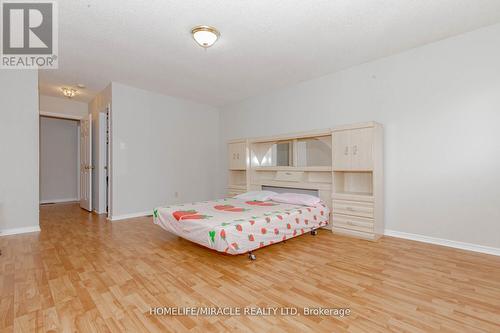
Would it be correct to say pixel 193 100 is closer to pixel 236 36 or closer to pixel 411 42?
pixel 236 36

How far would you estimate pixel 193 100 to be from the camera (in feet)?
19.1

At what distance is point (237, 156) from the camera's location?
5.17 m

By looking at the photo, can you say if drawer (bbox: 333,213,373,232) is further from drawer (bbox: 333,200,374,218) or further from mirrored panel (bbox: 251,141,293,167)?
mirrored panel (bbox: 251,141,293,167)

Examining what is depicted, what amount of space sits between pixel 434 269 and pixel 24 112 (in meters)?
5.82

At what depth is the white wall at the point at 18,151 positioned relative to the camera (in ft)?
11.6

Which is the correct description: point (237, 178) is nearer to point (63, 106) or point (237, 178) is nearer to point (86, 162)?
point (86, 162)

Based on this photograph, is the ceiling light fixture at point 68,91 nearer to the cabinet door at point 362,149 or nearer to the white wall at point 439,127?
the white wall at point 439,127

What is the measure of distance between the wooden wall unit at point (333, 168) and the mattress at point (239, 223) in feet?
1.30

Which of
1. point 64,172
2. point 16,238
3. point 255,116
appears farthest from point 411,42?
point 64,172

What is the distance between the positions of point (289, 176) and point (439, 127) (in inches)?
92.0

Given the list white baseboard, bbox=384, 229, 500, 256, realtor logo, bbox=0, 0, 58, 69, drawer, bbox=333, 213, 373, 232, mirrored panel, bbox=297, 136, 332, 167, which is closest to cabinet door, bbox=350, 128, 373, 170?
mirrored panel, bbox=297, 136, 332, 167

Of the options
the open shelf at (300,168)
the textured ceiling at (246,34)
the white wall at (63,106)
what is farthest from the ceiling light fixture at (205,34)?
the white wall at (63,106)

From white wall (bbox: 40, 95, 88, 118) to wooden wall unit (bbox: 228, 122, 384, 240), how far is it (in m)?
4.00

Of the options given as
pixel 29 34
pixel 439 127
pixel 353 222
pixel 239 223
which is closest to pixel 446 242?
pixel 353 222
